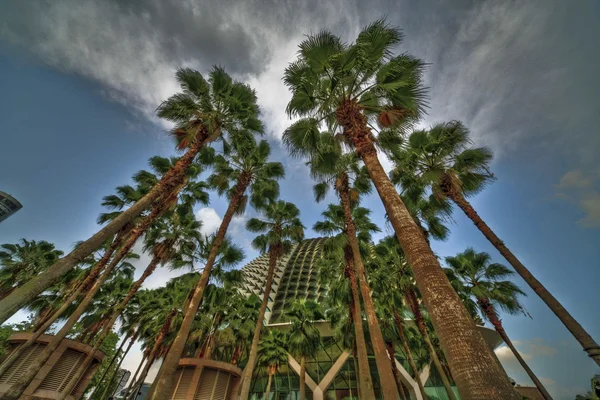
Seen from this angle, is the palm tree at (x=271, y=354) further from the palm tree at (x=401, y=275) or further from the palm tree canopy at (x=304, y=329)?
the palm tree at (x=401, y=275)

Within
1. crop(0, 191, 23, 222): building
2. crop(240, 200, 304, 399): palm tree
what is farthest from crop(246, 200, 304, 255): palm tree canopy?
crop(0, 191, 23, 222): building

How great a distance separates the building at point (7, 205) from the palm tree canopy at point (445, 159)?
205ft

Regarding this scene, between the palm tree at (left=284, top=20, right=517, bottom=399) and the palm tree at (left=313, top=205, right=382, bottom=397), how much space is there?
5539 mm

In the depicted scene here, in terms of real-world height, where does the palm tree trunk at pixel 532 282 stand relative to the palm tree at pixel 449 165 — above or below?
below

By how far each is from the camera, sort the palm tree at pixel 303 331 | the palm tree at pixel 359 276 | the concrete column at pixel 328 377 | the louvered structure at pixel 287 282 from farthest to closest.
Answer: the louvered structure at pixel 287 282 < the concrete column at pixel 328 377 < the palm tree at pixel 303 331 < the palm tree at pixel 359 276

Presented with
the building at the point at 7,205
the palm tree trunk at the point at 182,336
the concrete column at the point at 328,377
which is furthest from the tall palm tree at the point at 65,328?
the building at the point at 7,205

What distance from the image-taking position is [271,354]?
17.3 metres

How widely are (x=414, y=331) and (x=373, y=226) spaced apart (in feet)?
50.9

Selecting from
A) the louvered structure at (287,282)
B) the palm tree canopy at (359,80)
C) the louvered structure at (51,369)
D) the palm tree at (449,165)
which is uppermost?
the louvered structure at (287,282)

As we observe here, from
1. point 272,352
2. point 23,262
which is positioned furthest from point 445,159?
point 23,262

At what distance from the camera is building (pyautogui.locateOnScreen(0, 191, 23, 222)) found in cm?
4109

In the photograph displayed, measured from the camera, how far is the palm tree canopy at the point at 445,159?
10984mm

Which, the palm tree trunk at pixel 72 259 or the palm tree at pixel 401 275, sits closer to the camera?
the palm tree trunk at pixel 72 259

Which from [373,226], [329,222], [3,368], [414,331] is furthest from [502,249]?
[3,368]
